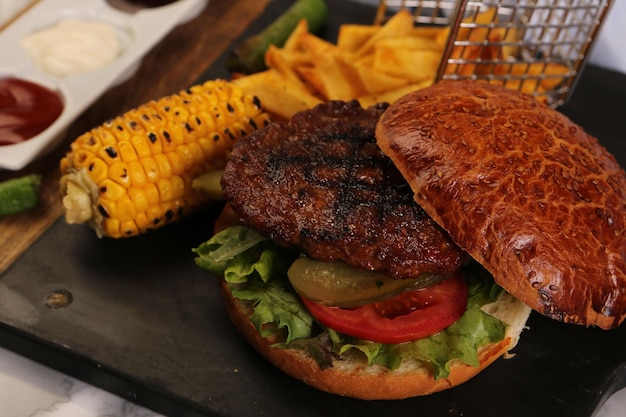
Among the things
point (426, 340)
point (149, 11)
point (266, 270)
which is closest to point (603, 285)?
point (426, 340)

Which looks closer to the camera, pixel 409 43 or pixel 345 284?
pixel 345 284

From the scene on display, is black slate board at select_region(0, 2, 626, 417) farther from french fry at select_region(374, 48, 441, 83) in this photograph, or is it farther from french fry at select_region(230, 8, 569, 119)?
french fry at select_region(374, 48, 441, 83)

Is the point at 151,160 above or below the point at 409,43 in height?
below

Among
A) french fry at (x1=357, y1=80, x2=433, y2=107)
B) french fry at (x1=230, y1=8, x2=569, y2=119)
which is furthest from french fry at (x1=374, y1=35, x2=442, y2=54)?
french fry at (x1=357, y1=80, x2=433, y2=107)

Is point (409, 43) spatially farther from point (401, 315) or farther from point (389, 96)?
point (401, 315)

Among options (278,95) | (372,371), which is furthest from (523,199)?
(278,95)

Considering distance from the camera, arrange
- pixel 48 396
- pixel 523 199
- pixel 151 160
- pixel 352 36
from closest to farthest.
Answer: pixel 523 199 → pixel 48 396 → pixel 151 160 → pixel 352 36

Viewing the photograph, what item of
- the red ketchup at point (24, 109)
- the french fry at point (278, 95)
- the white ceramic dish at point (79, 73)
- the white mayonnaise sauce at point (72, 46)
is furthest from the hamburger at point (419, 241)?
the white mayonnaise sauce at point (72, 46)
